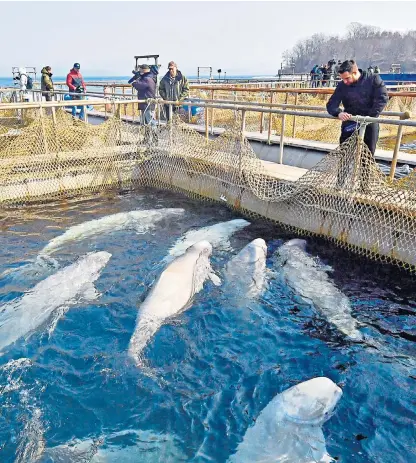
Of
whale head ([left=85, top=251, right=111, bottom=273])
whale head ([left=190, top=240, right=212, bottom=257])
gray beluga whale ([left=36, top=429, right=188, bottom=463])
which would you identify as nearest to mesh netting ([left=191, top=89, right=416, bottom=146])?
whale head ([left=190, top=240, right=212, bottom=257])

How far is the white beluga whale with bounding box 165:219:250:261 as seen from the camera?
28.5 ft

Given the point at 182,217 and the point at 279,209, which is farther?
the point at 182,217

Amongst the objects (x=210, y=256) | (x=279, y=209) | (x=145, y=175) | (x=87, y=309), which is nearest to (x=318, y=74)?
(x=145, y=175)

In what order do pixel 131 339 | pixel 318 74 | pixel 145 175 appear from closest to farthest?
1. pixel 131 339
2. pixel 145 175
3. pixel 318 74

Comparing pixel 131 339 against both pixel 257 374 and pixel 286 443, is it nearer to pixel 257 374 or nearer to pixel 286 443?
pixel 257 374

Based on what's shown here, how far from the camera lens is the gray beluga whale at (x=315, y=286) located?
625cm

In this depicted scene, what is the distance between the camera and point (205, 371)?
17.3 ft

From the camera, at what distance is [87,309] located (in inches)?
254

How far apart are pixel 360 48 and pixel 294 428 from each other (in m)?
161

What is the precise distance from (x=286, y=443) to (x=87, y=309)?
364 cm

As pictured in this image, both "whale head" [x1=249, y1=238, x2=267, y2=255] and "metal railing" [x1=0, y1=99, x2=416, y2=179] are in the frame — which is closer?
"metal railing" [x1=0, y1=99, x2=416, y2=179]

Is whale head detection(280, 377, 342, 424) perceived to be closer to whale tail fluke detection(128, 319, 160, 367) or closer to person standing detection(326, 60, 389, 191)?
whale tail fluke detection(128, 319, 160, 367)

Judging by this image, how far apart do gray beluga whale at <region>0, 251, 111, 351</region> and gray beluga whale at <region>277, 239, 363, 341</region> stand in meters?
3.37

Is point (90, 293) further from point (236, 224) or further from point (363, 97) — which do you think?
point (363, 97)
